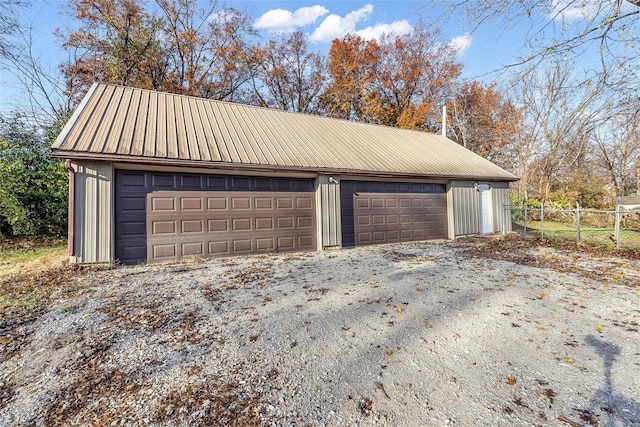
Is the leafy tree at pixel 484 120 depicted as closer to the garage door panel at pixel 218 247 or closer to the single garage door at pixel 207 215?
the single garage door at pixel 207 215

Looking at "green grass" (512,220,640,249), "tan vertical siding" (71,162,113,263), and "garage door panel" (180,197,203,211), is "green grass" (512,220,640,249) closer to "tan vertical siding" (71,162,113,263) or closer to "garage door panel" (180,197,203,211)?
"garage door panel" (180,197,203,211)

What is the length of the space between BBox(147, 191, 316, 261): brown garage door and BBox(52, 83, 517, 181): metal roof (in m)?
0.85

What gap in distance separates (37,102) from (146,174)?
10.3 m

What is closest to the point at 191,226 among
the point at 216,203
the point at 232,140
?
the point at 216,203

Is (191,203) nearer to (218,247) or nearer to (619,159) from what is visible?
(218,247)

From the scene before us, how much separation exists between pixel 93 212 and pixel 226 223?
260 cm

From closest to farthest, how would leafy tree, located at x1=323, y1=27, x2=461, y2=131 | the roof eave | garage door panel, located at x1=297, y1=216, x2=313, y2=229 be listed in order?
the roof eave, garage door panel, located at x1=297, y1=216, x2=313, y2=229, leafy tree, located at x1=323, y1=27, x2=461, y2=131

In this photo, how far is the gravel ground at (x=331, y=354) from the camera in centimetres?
191

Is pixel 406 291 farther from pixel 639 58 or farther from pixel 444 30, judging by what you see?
pixel 639 58

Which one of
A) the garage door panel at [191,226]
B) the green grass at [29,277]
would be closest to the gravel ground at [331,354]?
the green grass at [29,277]

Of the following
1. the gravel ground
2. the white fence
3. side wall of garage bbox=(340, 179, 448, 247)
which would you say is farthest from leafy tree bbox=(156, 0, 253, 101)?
the white fence

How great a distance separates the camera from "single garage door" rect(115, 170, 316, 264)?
20.9 ft

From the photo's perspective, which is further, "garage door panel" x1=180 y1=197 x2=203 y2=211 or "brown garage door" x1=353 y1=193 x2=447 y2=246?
"brown garage door" x1=353 y1=193 x2=447 y2=246

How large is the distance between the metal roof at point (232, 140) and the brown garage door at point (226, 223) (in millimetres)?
846
